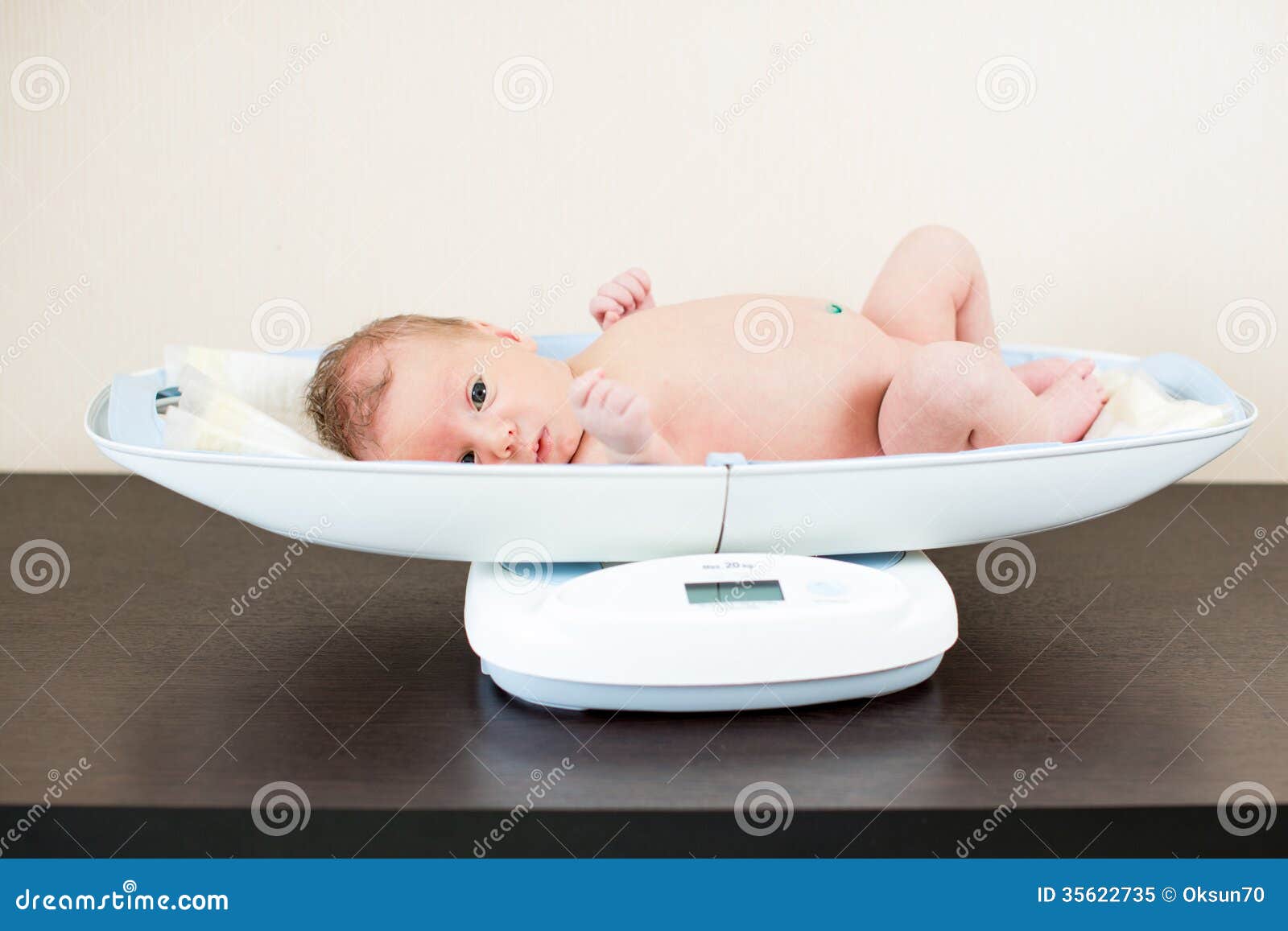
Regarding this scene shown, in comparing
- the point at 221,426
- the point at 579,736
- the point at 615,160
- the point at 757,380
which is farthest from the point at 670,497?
the point at 615,160

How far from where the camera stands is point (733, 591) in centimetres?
76

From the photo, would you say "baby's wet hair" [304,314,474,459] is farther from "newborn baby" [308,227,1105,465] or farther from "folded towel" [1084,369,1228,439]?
"folded towel" [1084,369,1228,439]

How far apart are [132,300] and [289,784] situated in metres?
0.95

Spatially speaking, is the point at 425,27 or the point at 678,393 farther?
the point at 425,27

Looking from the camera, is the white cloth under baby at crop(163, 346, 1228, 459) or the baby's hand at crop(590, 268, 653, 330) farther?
the baby's hand at crop(590, 268, 653, 330)

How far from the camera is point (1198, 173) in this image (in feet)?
4.78

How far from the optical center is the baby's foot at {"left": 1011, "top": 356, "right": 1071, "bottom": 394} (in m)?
1.09

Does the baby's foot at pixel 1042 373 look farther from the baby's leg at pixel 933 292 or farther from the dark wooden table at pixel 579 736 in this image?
the dark wooden table at pixel 579 736

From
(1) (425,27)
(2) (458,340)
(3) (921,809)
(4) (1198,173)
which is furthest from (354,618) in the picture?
(4) (1198,173)

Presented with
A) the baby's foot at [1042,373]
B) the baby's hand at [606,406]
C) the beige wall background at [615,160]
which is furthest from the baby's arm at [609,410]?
the beige wall background at [615,160]

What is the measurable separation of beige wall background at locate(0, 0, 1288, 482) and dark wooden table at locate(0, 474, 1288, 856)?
499 millimetres

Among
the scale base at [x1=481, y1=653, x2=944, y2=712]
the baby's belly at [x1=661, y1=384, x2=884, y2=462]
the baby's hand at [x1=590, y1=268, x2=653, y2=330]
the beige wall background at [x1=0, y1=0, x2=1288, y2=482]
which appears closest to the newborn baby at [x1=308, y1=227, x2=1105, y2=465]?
the baby's belly at [x1=661, y1=384, x2=884, y2=462]

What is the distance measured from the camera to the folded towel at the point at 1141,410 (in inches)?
35.9

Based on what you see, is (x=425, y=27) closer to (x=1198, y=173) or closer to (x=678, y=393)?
(x=678, y=393)
